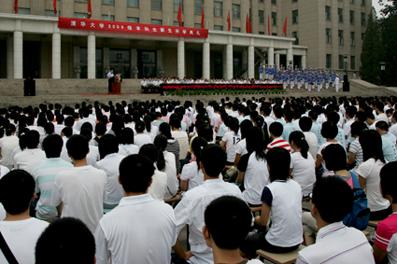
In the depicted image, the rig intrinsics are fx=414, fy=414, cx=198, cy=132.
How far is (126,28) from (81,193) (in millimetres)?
31235

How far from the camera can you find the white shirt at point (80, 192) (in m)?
4.54

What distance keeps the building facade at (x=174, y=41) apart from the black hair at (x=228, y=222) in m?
31.7

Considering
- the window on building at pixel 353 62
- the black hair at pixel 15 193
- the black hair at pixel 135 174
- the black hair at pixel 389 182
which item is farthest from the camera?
the window on building at pixel 353 62

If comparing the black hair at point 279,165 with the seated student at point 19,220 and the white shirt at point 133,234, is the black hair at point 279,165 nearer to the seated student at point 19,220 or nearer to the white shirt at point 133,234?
the white shirt at point 133,234

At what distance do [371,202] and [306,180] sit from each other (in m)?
1.12

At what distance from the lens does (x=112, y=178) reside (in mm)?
5570

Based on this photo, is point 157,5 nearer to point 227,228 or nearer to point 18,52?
point 18,52

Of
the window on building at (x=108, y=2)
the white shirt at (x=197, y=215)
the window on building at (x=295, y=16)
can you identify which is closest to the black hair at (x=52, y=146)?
the white shirt at (x=197, y=215)

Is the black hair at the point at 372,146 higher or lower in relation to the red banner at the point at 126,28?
lower

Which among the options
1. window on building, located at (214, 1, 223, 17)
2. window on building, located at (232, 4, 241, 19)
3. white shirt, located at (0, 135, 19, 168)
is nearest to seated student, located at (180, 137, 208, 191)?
white shirt, located at (0, 135, 19, 168)

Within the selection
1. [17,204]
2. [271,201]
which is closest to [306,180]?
[271,201]

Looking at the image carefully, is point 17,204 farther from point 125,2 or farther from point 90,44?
point 125,2

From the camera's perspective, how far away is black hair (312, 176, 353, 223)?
3.04 metres

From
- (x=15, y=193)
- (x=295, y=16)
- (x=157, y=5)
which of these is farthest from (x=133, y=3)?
(x=15, y=193)
